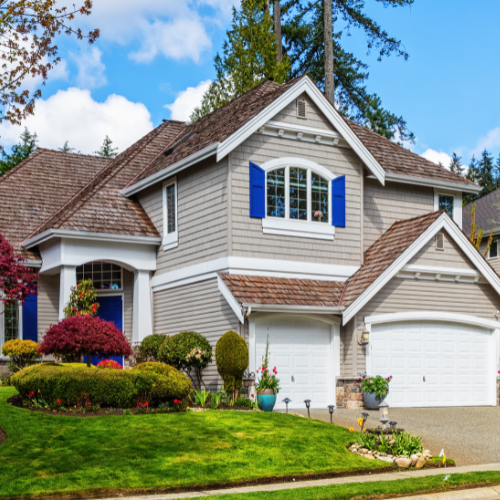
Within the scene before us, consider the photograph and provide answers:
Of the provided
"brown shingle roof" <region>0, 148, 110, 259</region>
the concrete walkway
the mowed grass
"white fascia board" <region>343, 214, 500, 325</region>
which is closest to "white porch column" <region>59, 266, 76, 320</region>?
"brown shingle roof" <region>0, 148, 110, 259</region>

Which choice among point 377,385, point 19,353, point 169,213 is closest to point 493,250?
point 169,213

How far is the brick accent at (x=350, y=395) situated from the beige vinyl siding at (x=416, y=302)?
25cm

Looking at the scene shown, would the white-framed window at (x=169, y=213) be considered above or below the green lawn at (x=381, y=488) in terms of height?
above

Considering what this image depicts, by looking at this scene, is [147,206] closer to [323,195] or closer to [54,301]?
[54,301]

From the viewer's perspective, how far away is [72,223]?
66.9ft

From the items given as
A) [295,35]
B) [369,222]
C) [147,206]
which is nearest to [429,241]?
[369,222]

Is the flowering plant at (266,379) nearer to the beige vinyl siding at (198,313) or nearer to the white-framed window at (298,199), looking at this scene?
the beige vinyl siding at (198,313)

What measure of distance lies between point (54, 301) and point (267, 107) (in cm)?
883

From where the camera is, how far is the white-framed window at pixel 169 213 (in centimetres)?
2084

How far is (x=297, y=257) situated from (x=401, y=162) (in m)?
5.39

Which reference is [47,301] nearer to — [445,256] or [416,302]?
[416,302]

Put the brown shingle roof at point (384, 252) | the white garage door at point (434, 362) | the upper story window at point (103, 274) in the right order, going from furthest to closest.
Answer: the upper story window at point (103, 274) < the white garage door at point (434, 362) < the brown shingle roof at point (384, 252)

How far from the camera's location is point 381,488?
982 cm

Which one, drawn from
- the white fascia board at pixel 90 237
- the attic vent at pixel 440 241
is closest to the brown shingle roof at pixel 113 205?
the white fascia board at pixel 90 237
